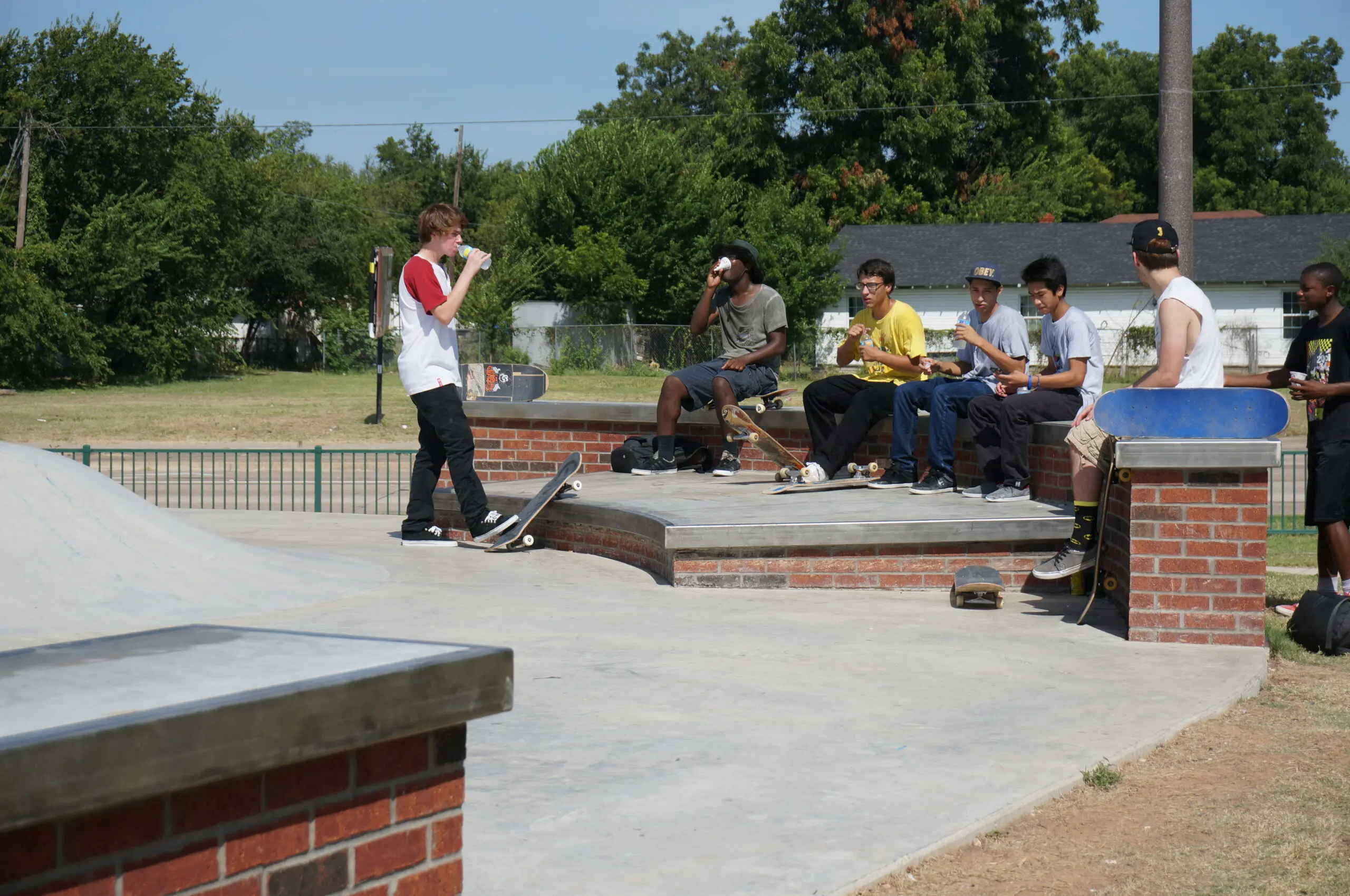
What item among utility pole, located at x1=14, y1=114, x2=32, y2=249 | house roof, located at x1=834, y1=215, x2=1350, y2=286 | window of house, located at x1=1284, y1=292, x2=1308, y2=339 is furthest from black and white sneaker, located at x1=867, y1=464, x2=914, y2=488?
window of house, located at x1=1284, y1=292, x2=1308, y2=339

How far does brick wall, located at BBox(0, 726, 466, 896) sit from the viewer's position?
194cm

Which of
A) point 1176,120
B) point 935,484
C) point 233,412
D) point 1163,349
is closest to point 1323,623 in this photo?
point 1163,349

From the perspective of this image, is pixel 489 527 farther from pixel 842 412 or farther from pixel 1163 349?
pixel 1163 349

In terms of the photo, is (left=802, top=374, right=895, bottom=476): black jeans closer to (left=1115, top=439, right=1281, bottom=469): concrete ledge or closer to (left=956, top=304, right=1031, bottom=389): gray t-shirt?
(left=956, top=304, right=1031, bottom=389): gray t-shirt

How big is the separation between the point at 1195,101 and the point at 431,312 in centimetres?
7824

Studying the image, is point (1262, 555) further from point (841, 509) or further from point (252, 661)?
point (252, 661)

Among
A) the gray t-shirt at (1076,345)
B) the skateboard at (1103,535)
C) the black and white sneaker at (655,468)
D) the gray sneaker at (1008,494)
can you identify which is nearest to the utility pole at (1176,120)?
the gray t-shirt at (1076,345)

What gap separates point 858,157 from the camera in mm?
58719

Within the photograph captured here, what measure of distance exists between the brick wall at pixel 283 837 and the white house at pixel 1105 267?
50.7 metres

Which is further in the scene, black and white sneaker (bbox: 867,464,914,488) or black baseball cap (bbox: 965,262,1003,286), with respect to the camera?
black and white sneaker (bbox: 867,464,914,488)

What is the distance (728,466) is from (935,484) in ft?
6.42

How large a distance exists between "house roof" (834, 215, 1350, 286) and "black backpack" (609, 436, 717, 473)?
43.7m

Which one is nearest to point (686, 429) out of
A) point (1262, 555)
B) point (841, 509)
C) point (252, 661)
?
point (841, 509)

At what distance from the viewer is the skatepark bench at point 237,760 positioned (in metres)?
1.90
